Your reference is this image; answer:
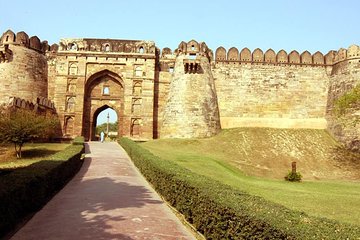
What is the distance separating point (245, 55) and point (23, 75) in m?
20.8

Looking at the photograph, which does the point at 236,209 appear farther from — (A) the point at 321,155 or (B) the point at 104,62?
(B) the point at 104,62

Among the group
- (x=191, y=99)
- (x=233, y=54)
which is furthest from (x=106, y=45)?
(x=233, y=54)

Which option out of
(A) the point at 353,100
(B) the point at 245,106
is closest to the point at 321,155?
(A) the point at 353,100

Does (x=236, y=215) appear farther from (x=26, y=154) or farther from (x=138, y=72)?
(x=138, y=72)

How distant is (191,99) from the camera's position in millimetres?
30688

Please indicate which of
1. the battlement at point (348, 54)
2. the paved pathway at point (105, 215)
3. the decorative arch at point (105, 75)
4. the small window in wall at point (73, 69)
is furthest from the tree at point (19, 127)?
the battlement at point (348, 54)

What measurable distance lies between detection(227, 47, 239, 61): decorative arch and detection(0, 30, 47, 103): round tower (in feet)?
58.2

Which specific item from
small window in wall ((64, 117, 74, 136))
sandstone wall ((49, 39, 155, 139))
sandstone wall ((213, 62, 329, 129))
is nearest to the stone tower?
sandstone wall ((213, 62, 329, 129))

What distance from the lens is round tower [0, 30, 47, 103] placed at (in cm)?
2980

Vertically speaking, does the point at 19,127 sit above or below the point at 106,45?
below

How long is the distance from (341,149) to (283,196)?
18.8 metres

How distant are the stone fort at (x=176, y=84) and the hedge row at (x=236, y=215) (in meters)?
21.0

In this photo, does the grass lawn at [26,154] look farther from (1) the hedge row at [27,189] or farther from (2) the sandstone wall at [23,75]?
(1) the hedge row at [27,189]

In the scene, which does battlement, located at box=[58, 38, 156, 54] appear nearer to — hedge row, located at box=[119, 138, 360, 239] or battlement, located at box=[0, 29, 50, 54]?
battlement, located at box=[0, 29, 50, 54]
